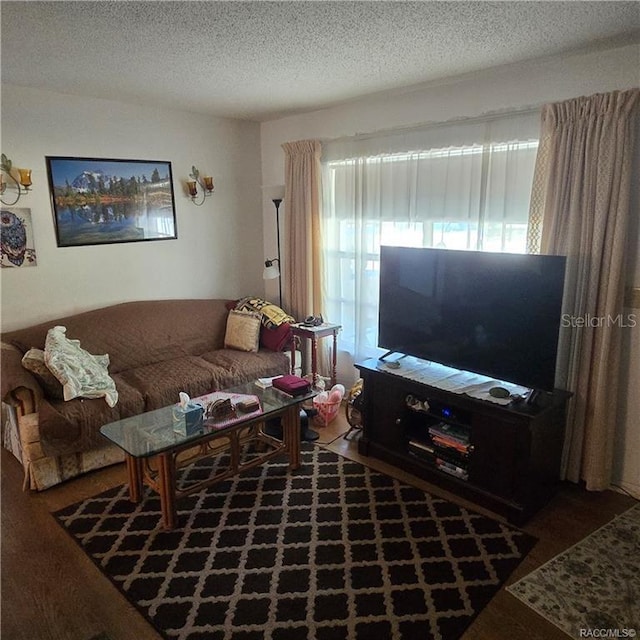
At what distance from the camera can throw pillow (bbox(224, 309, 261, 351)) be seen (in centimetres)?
406

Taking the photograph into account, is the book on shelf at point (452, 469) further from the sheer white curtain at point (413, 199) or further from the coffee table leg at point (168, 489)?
the coffee table leg at point (168, 489)

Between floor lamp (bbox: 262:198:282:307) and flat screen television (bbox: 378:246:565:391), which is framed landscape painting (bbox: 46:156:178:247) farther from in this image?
flat screen television (bbox: 378:246:565:391)

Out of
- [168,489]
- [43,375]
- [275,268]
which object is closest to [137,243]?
[275,268]

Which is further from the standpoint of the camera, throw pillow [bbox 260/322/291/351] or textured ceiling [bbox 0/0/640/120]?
throw pillow [bbox 260/322/291/351]

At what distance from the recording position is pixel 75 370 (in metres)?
3.10

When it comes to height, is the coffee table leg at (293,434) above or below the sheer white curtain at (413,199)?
below

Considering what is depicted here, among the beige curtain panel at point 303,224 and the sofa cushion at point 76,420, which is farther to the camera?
the beige curtain panel at point 303,224

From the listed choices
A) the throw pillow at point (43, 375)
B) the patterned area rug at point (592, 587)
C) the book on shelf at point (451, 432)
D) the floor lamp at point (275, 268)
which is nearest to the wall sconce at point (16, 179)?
the throw pillow at point (43, 375)

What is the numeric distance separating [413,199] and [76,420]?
8.75 feet

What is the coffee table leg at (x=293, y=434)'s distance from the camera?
3.04 meters

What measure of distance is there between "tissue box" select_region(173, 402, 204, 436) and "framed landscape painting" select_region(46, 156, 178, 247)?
1.86 m

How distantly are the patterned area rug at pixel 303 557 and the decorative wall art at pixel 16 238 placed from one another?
1770mm

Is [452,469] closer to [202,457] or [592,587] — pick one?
[592,587]

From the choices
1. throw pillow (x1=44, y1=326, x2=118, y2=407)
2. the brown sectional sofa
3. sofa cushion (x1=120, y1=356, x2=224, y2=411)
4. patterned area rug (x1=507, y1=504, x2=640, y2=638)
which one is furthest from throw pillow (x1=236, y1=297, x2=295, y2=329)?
patterned area rug (x1=507, y1=504, x2=640, y2=638)
